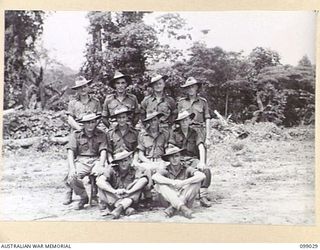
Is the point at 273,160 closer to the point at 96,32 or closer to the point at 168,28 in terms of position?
the point at 168,28

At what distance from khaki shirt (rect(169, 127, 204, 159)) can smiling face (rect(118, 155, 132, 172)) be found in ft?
0.67

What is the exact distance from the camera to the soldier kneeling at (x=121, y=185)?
2.26 metres

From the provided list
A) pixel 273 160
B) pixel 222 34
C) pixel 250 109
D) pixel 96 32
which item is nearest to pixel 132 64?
pixel 96 32

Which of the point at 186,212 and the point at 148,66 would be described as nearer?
the point at 186,212

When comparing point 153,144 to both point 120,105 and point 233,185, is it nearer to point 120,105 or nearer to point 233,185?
point 120,105

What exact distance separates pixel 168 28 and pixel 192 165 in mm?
633

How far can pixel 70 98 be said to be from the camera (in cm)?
234

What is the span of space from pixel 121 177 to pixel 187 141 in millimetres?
338

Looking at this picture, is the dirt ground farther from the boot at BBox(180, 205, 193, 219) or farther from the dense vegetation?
the dense vegetation

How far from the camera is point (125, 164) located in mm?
2285

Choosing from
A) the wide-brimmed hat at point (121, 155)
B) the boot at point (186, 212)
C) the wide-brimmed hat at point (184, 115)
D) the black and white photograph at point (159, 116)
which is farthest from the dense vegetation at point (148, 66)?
the boot at point (186, 212)

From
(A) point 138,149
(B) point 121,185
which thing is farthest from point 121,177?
(A) point 138,149

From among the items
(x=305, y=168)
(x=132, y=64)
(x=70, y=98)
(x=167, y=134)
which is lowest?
(x=305, y=168)

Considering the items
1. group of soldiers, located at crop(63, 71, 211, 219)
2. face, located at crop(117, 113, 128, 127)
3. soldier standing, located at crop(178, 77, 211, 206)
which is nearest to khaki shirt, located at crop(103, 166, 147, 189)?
group of soldiers, located at crop(63, 71, 211, 219)
